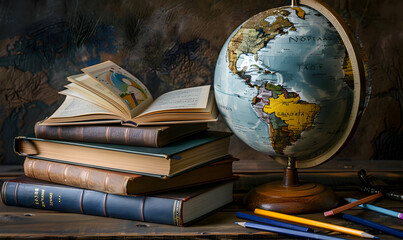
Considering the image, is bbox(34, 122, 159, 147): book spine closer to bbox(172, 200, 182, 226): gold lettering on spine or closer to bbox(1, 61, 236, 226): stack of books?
bbox(1, 61, 236, 226): stack of books

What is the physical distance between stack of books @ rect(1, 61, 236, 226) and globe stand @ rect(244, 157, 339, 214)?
0.34ft

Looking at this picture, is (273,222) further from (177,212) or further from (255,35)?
(255,35)

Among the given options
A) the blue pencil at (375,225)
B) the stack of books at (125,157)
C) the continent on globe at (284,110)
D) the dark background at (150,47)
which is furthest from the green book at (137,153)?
the dark background at (150,47)

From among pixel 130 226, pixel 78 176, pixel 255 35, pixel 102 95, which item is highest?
pixel 255 35

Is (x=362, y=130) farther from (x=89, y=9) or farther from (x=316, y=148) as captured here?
(x=89, y=9)

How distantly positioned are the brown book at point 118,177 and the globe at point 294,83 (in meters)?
0.16

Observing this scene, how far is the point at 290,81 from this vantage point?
1155 mm

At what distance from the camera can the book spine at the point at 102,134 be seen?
127 centimetres

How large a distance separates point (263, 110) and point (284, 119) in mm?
56

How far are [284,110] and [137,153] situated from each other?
0.38 meters

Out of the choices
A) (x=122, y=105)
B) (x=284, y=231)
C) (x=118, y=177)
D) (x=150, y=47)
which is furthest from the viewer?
(x=150, y=47)

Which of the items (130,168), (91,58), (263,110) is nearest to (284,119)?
(263,110)

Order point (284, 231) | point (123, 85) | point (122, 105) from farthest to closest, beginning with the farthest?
point (123, 85), point (122, 105), point (284, 231)

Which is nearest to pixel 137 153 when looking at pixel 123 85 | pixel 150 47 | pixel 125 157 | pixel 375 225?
pixel 125 157
